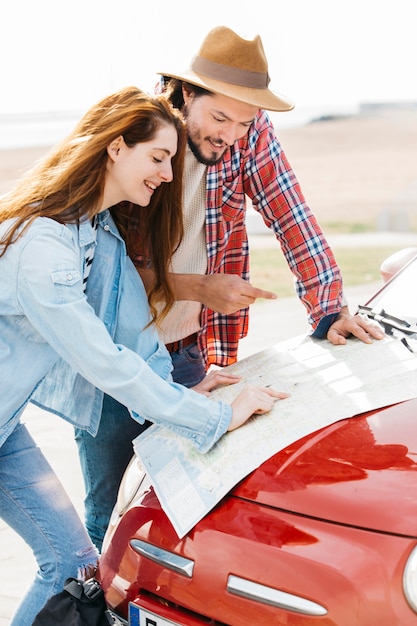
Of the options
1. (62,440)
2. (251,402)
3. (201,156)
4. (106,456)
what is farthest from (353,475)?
(62,440)

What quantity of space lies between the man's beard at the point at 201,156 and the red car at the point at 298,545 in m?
1.00

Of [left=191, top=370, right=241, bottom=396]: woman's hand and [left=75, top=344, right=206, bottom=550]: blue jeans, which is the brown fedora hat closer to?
[left=191, top=370, right=241, bottom=396]: woman's hand

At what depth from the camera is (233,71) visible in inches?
101

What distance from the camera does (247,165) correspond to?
9.21ft

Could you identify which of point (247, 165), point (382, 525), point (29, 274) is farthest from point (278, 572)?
point (247, 165)

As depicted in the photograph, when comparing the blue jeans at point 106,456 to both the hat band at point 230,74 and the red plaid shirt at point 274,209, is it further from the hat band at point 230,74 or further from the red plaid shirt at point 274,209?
the hat band at point 230,74

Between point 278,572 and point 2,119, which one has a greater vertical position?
point 278,572

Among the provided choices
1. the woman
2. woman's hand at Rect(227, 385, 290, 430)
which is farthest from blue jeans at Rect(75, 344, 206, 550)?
woman's hand at Rect(227, 385, 290, 430)

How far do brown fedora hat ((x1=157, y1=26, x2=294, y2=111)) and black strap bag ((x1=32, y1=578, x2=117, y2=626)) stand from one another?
1456mm

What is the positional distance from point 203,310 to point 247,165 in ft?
1.75

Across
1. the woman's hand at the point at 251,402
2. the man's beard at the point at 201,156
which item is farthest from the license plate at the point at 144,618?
the man's beard at the point at 201,156

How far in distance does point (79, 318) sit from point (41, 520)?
0.65 m

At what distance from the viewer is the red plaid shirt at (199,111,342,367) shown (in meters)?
2.78

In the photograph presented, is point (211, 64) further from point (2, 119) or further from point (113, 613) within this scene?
point (2, 119)
